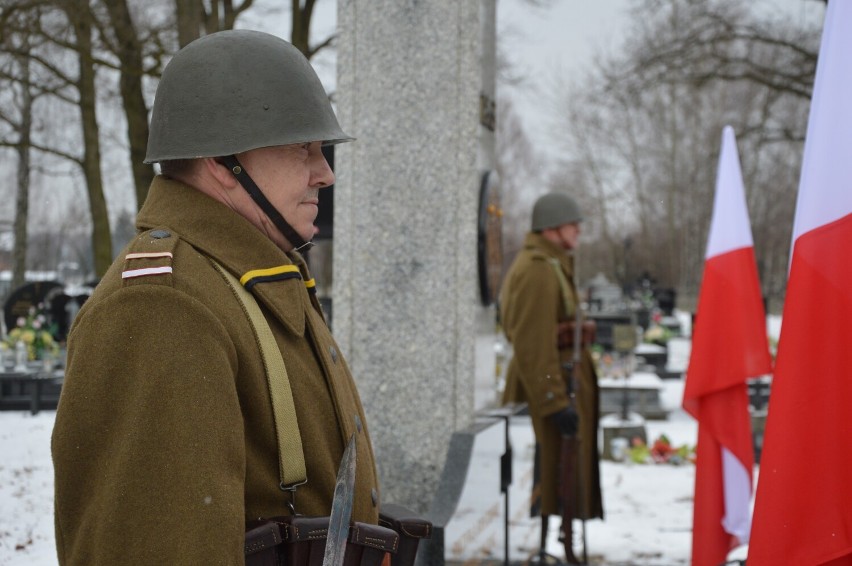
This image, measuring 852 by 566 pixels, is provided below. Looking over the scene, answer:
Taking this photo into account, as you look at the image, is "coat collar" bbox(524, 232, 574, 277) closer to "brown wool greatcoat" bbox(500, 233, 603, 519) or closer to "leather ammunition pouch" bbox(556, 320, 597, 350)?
"brown wool greatcoat" bbox(500, 233, 603, 519)

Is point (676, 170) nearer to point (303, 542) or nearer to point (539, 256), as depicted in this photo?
point (539, 256)

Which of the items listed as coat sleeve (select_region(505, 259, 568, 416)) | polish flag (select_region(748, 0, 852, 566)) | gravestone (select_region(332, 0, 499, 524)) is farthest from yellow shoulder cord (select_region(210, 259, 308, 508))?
coat sleeve (select_region(505, 259, 568, 416))

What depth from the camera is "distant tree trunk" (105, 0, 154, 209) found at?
1113 cm

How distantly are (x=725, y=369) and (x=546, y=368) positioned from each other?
1.18 m

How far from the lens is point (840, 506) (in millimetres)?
2293

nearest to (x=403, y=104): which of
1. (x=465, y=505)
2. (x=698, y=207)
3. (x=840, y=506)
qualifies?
(x=465, y=505)

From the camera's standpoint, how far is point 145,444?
5.05 feet

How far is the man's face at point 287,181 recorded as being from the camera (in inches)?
77.5

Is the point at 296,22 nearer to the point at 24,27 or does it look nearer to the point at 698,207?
the point at 24,27

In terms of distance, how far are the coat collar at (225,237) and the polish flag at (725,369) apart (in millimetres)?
3110

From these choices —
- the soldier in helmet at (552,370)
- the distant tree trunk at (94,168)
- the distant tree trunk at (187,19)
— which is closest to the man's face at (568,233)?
the soldier in helmet at (552,370)

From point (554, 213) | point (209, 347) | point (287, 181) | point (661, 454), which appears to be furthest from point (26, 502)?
point (661, 454)

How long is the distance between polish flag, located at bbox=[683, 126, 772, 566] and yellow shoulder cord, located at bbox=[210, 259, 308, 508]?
10.1 feet

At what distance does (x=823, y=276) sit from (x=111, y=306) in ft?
5.66
